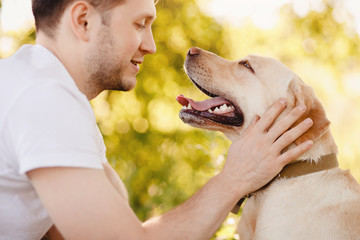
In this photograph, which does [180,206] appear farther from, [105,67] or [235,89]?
[235,89]

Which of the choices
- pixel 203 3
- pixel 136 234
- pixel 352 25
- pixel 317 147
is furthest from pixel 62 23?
pixel 352 25

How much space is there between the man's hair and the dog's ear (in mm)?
1198

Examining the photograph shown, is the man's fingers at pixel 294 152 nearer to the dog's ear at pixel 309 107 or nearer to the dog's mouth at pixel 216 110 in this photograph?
the dog's ear at pixel 309 107

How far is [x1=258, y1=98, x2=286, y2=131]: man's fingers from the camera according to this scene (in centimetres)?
215

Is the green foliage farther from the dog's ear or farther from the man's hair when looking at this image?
the man's hair

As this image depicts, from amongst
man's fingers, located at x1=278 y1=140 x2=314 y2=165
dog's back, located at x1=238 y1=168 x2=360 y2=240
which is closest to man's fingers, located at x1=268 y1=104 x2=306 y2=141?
man's fingers, located at x1=278 y1=140 x2=314 y2=165

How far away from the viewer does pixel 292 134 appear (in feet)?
6.91

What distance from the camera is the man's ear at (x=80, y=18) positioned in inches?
Result: 75.9

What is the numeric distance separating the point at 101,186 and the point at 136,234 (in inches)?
10.2

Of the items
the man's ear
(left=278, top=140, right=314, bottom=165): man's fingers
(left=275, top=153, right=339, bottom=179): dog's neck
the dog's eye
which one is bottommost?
(left=275, top=153, right=339, bottom=179): dog's neck

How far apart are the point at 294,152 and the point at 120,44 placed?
1.12m

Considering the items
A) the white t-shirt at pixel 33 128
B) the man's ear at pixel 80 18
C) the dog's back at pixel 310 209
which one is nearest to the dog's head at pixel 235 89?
the dog's back at pixel 310 209

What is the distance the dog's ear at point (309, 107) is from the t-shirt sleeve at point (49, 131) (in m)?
1.27

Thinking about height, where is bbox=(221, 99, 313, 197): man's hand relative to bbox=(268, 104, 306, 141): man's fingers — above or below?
below
